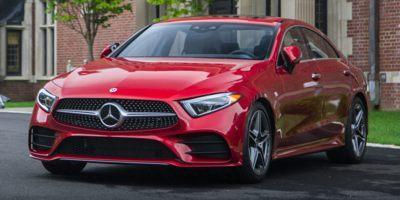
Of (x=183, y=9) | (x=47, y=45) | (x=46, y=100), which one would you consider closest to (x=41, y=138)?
(x=46, y=100)

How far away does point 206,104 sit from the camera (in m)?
7.25

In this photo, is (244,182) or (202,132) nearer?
(202,132)

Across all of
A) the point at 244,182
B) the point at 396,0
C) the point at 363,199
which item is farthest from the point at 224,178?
the point at 396,0

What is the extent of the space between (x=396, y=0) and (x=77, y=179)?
15.1 meters

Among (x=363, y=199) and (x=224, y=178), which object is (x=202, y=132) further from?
(x=363, y=199)

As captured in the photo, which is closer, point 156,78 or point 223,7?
point 156,78

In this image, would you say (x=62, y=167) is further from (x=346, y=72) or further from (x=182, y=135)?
Result: (x=346, y=72)

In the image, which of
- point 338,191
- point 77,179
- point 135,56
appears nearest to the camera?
point 338,191

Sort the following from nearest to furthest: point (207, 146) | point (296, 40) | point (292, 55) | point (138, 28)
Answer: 1. point (207, 146)
2. point (292, 55)
3. point (296, 40)
4. point (138, 28)

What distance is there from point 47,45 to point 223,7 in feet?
33.4

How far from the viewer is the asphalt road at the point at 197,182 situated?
23.1 feet

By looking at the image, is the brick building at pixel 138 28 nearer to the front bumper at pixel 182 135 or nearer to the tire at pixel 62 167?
the tire at pixel 62 167

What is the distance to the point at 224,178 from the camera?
25.9ft

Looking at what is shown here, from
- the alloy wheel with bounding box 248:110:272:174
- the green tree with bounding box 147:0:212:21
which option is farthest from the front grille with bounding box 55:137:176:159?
the green tree with bounding box 147:0:212:21
